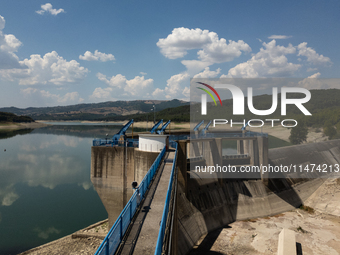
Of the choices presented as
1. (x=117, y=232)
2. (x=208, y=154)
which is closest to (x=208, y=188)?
(x=208, y=154)

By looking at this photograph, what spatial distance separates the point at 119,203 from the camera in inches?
932

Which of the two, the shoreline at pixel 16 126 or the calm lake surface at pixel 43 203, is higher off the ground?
the shoreline at pixel 16 126

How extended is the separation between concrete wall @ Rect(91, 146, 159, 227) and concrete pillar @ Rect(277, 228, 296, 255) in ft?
56.0

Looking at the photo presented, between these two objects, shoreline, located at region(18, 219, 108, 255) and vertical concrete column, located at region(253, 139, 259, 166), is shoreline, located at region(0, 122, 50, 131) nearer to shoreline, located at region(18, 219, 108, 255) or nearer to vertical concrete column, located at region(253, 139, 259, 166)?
shoreline, located at region(18, 219, 108, 255)

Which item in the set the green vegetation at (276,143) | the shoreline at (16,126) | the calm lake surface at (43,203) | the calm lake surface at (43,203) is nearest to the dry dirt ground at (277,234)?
the calm lake surface at (43,203)

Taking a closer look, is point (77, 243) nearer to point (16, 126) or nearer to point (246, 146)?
point (246, 146)

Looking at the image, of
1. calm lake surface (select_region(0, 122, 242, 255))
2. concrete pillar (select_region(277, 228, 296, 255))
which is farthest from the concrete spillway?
calm lake surface (select_region(0, 122, 242, 255))

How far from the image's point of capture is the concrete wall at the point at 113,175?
933 inches

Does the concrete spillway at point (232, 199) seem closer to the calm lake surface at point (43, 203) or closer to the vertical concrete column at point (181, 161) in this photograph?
the vertical concrete column at point (181, 161)

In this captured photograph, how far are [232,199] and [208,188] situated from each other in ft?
14.7

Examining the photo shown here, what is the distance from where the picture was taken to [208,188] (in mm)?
28781

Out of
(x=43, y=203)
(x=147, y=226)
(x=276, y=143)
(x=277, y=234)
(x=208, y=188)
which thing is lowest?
(x=277, y=234)

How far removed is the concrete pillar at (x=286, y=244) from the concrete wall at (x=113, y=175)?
17.1 meters

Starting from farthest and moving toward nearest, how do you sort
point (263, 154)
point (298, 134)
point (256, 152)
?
point (298, 134) → point (256, 152) → point (263, 154)
